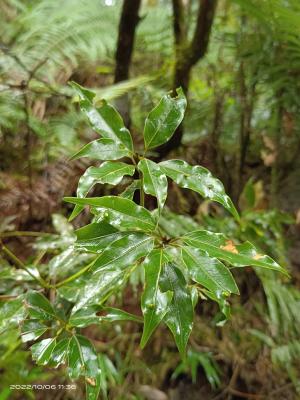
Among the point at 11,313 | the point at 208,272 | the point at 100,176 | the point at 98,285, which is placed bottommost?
the point at 11,313

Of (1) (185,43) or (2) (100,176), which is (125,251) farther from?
(1) (185,43)

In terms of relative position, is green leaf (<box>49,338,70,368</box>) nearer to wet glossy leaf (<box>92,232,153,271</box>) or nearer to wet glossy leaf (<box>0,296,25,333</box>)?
wet glossy leaf (<box>0,296,25,333</box>)

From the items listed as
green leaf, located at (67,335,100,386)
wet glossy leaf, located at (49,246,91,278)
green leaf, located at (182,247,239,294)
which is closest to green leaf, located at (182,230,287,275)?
green leaf, located at (182,247,239,294)

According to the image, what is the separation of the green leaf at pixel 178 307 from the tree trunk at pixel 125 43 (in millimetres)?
1177

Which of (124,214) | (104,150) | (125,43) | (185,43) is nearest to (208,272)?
(124,214)

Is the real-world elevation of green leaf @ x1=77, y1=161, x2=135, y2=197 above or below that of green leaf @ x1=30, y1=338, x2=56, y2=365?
above

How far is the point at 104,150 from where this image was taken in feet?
2.25

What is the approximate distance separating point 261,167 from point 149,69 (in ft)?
3.53

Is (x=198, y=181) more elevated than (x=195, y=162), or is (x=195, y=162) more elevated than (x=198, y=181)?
(x=198, y=181)

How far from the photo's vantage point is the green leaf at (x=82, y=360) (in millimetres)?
693

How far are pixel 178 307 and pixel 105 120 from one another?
1.28ft

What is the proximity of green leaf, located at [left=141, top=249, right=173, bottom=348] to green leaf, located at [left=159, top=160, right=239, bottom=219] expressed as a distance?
0.15 metres

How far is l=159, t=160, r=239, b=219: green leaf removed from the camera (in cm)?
66

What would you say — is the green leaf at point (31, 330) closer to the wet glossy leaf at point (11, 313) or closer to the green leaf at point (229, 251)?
the wet glossy leaf at point (11, 313)
